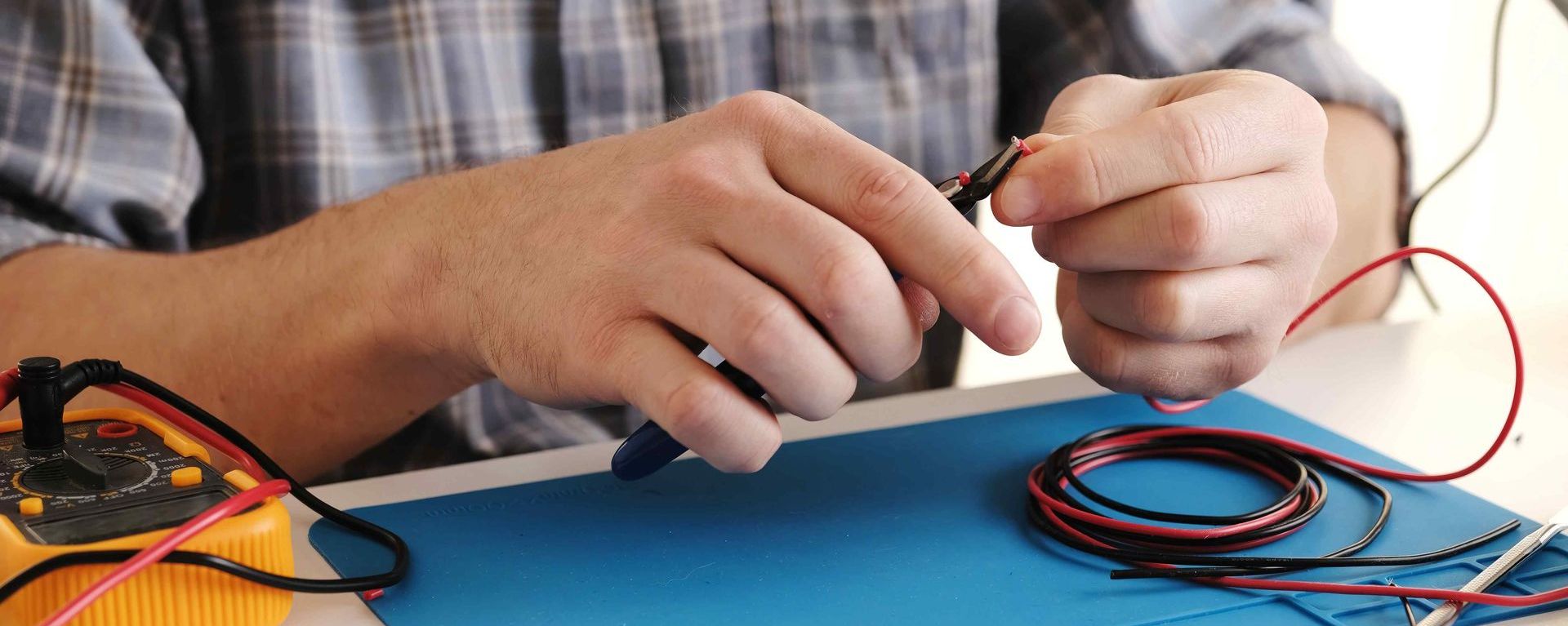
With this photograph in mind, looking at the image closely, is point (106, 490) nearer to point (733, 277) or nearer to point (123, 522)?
point (123, 522)

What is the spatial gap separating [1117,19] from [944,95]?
0.20 meters

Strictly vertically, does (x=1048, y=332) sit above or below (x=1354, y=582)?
below

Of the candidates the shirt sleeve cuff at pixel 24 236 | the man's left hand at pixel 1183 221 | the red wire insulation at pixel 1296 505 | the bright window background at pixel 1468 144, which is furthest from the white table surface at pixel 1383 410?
the bright window background at pixel 1468 144

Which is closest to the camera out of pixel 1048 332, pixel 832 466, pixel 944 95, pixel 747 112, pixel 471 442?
pixel 747 112

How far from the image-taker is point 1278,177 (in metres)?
0.67

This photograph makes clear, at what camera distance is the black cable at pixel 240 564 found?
17.0 inches

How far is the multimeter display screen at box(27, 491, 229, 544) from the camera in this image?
1.47 ft

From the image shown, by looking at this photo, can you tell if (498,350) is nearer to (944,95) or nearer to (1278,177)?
(1278,177)

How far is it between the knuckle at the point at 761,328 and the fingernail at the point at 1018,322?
10cm

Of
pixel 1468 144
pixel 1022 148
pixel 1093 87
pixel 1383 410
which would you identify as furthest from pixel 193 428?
pixel 1468 144

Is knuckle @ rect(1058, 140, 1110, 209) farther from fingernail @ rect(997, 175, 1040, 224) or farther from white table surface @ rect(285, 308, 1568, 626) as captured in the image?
white table surface @ rect(285, 308, 1568, 626)

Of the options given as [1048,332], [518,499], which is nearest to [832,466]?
[518,499]

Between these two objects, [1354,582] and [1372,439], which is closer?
[1354,582]

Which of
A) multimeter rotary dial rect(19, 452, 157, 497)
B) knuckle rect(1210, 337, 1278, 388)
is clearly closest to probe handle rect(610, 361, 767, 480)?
multimeter rotary dial rect(19, 452, 157, 497)
